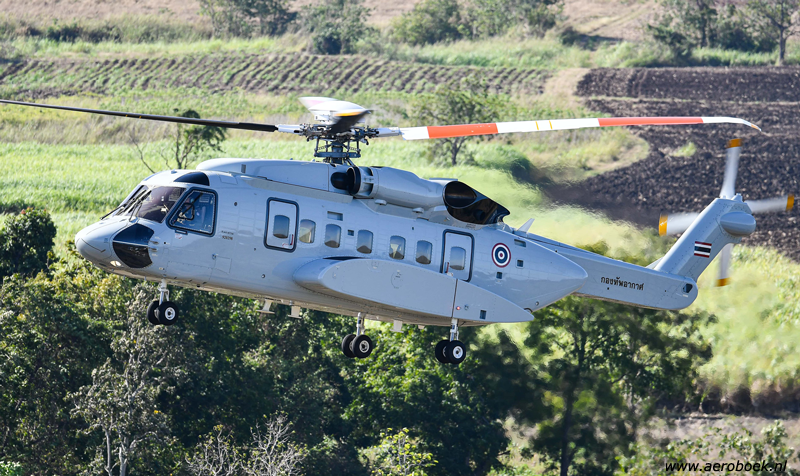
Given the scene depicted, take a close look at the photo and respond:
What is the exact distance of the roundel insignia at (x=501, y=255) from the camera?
20094 mm

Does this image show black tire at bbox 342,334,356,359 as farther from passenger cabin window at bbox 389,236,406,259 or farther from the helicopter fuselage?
passenger cabin window at bbox 389,236,406,259

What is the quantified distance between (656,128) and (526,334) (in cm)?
3201

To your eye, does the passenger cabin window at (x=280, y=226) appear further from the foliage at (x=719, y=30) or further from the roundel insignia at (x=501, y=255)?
the foliage at (x=719, y=30)

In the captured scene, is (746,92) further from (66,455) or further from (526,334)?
(66,455)

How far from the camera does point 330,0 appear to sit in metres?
102

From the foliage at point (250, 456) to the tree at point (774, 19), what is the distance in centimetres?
6319

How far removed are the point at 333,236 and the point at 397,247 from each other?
49.9 inches

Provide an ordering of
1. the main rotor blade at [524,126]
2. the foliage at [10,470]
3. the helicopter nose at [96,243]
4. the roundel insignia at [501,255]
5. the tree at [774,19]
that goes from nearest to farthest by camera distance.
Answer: the helicopter nose at [96,243] → the main rotor blade at [524,126] → the roundel insignia at [501,255] → the foliage at [10,470] → the tree at [774,19]

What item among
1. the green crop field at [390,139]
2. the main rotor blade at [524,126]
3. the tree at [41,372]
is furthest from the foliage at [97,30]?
the main rotor blade at [524,126]

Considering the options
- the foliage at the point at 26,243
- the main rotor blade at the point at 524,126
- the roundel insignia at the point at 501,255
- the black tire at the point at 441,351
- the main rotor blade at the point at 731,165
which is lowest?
the foliage at the point at 26,243

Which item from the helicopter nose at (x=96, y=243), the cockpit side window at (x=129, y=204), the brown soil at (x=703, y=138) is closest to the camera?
the helicopter nose at (x=96, y=243)

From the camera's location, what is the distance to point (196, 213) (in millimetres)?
17453

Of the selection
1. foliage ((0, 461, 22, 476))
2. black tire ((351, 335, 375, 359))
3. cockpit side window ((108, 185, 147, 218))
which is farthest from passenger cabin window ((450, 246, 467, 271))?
foliage ((0, 461, 22, 476))

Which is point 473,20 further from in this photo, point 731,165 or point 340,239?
point 340,239
